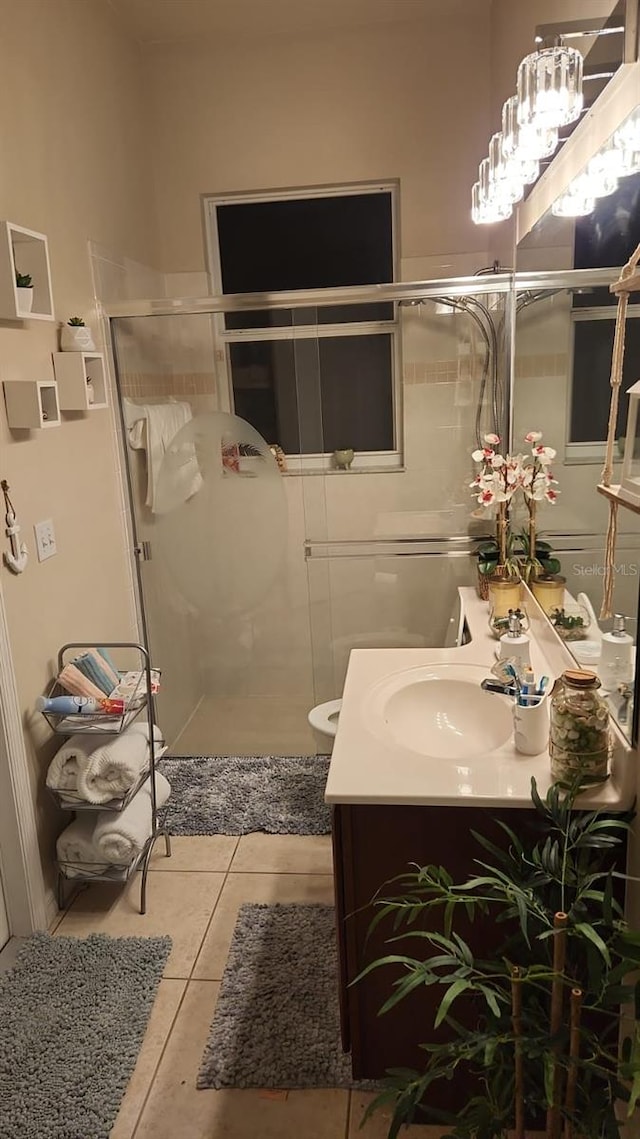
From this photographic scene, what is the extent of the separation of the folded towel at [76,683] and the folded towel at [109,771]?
149mm

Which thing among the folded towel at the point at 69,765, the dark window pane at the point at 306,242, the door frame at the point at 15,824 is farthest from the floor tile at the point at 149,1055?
the dark window pane at the point at 306,242

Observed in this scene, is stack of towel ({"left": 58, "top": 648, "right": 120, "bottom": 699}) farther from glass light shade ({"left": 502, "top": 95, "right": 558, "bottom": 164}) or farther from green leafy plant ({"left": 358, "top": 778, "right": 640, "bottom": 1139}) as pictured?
glass light shade ({"left": 502, "top": 95, "right": 558, "bottom": 164})

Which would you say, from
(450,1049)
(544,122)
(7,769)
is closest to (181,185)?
(544,122)

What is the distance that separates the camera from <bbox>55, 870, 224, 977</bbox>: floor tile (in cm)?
226

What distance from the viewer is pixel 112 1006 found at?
2.01 metres

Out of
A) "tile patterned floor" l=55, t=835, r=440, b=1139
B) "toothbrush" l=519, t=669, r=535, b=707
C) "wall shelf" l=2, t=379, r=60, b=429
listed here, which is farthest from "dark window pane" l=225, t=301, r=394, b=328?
"tile patterned floor" l=55, t=835, r=440, b=1139

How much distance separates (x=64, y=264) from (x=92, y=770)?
1680 mm

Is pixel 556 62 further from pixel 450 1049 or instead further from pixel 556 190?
pixel 450 1049

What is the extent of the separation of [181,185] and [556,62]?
2576 millimetres

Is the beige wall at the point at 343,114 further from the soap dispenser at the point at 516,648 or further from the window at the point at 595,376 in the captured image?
the soap dispenser at the point at 516,648

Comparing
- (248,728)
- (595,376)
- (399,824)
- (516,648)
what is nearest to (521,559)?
(516,648)

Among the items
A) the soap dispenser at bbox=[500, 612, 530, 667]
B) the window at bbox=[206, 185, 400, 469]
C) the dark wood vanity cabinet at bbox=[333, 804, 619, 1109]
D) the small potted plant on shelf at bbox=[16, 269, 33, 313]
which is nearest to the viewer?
the dark wood vanity cabinet at bbox=[333, 804, 619, 1109]

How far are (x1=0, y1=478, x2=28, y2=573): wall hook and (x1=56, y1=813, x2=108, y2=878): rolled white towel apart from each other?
2.72 feet

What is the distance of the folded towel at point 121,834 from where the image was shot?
91.0 inches
